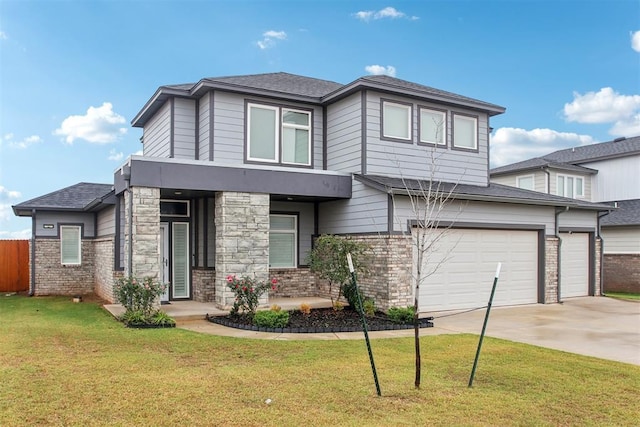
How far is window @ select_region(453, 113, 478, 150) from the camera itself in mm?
14867

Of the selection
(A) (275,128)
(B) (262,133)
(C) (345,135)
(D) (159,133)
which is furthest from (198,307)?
(C) (345,135)

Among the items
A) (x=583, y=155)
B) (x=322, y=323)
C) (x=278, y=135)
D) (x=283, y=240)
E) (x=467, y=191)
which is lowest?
(x=322, y=323)

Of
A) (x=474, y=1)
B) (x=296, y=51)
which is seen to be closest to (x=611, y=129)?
(x=474, y=1)

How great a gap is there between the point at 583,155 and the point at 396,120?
53.8 ft

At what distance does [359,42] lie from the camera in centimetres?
1498

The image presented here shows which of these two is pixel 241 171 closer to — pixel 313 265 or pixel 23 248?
pixel 313 265

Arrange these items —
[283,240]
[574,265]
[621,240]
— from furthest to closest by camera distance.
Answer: [621,240], [574,265], [283,240]

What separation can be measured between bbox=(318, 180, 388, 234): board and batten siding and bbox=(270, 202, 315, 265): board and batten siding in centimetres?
30

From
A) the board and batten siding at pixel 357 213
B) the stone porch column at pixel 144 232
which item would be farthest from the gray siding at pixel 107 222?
the board and batten siding at pixel 357 213

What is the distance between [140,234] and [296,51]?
24.8ft

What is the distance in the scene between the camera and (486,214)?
1349cm

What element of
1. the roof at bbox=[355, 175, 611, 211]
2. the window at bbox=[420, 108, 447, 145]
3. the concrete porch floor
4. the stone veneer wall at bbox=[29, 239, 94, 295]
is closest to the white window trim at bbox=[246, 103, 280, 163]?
the roof at bbox=[355, 175, 611, 211]

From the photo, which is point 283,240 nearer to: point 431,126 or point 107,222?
point 431,126

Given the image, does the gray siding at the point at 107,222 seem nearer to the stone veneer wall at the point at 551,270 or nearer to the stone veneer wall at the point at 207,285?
the stone veneer wall at the point at 207,285
